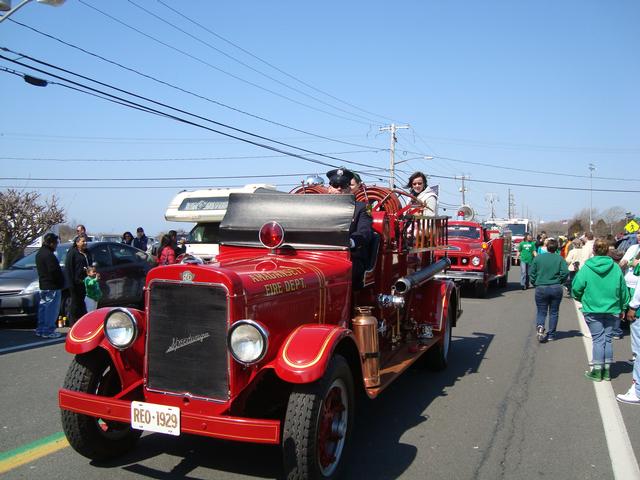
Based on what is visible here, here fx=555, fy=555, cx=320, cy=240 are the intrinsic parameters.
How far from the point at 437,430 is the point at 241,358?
7.56 ft

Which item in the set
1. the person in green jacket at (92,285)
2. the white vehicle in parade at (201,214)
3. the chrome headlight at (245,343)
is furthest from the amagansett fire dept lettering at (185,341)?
the white vehicle in parade at (201,214)

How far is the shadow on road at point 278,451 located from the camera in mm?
4012

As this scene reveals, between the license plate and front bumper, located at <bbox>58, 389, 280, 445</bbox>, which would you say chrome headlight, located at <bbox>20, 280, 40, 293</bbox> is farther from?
the license plate

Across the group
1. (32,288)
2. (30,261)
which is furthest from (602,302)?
(30,261)

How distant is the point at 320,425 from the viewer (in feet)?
11.8

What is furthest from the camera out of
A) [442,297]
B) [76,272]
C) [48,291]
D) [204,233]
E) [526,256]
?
[526,256]

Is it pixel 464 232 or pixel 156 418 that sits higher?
pixel 464 232

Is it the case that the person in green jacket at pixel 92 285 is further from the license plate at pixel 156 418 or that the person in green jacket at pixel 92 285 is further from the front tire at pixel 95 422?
the license plate at pixel 156 418

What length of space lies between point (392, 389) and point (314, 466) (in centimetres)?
301

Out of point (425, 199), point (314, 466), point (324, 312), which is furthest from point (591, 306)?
point (314, 466)

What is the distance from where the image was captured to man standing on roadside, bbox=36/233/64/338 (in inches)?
357

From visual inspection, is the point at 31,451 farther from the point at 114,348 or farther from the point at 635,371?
the point at 635,371

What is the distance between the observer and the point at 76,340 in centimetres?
402

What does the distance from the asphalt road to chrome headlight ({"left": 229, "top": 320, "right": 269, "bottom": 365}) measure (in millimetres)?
985
